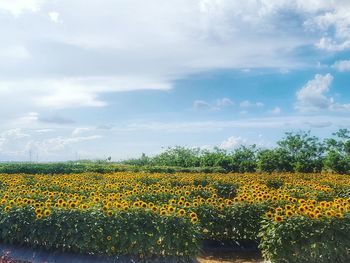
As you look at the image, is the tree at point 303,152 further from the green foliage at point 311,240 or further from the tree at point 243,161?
the green foliage at point 311,240

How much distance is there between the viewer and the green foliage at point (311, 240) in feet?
24.5

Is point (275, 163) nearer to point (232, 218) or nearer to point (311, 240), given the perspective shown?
point (232, 218)

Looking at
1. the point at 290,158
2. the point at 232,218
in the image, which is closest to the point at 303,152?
the point at 290,158

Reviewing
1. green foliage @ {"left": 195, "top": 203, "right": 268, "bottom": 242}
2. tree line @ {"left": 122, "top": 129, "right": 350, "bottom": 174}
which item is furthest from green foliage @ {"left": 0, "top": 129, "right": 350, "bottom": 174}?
green foliage @ {"left": 195, "top": 203, "right": 268, "bottom": 242}

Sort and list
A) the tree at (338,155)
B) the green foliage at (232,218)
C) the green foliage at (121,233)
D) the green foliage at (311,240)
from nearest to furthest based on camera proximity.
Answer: the green foliage at (311,240) < the green foliage at (121,233) < the green foliage at (232,218) < the tree at (338,155)

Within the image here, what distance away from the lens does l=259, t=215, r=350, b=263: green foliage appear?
7477mm

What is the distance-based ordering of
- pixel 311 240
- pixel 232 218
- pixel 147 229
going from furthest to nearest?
pixel 232 218, pixel 147 229, pixel 311 240

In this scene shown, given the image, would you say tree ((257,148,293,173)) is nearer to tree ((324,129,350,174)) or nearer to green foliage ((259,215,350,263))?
tree ((324,129,350,174))

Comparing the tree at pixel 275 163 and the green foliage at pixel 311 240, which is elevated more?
the tree at pixel 275 163

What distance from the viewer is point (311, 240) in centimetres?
745

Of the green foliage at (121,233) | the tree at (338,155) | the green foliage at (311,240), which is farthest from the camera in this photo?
the tree at (338,155)

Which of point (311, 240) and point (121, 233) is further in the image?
point (121, 233)

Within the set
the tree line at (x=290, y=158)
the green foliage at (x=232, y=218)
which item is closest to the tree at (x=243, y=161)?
the tree line at (x=290, y=158)

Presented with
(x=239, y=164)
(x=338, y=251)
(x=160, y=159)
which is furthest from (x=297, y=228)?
(x=160, y=159)
